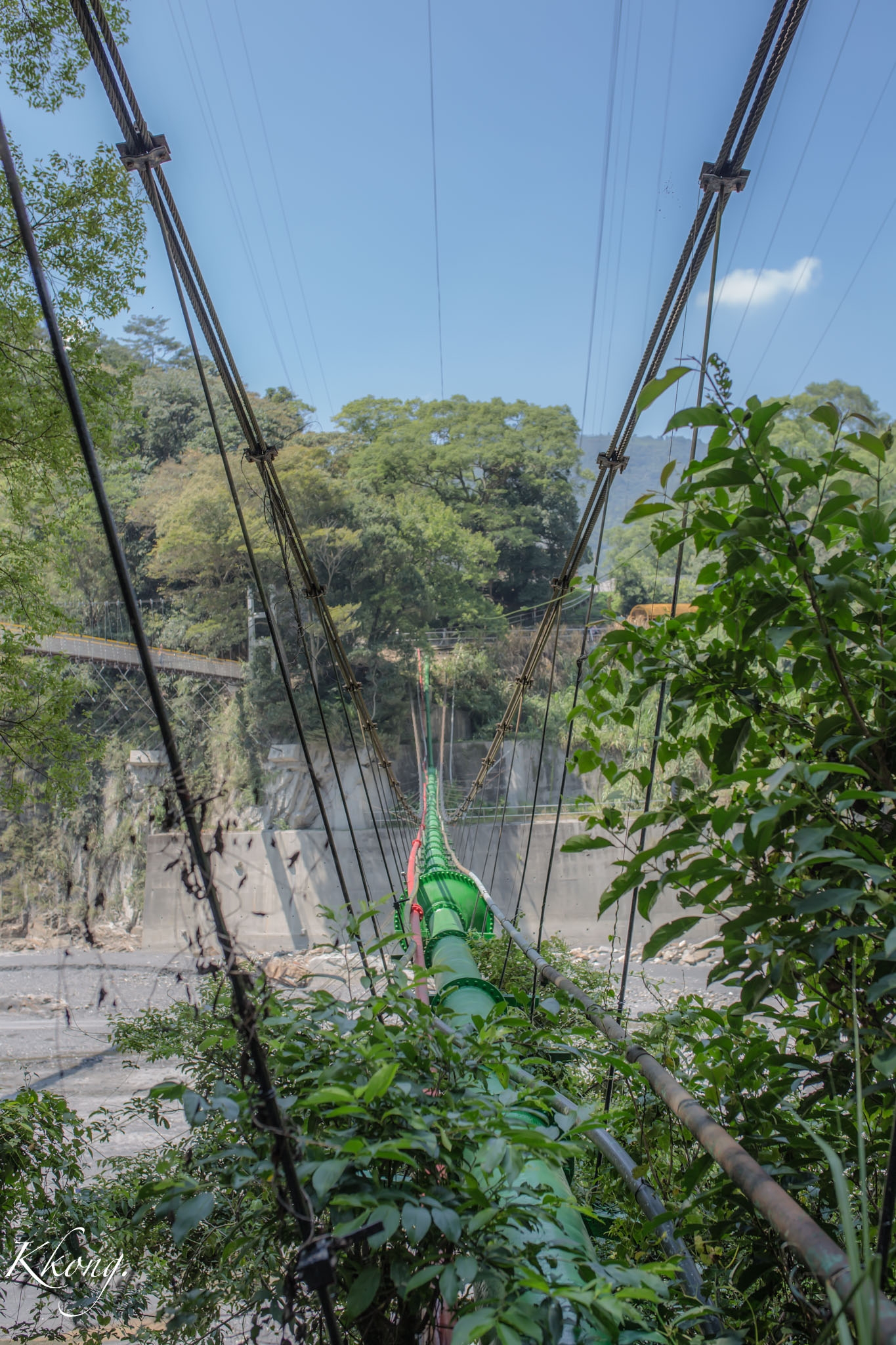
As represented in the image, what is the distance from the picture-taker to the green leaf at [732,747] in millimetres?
637

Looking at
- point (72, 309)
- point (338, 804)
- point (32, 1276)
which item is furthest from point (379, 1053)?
point (338, 804)

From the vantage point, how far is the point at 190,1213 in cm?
43

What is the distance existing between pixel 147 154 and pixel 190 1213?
1482 mm

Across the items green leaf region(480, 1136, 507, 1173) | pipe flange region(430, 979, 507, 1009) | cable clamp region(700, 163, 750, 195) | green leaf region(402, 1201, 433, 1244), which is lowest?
pipe flange region(430, 979, 507, 1009)

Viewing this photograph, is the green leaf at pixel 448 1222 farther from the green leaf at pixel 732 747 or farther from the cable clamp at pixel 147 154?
the cable clamp at pixel 147 154

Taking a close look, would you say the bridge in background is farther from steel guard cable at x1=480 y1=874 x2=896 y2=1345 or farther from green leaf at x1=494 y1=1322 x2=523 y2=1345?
green leaf at x1=494 y1=1322 x2=523 y2=1345

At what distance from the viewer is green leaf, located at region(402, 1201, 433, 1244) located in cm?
42

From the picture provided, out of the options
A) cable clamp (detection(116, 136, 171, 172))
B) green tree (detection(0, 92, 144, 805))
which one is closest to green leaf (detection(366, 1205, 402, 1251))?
cable clamp (detection(116, 136, 171, 172))

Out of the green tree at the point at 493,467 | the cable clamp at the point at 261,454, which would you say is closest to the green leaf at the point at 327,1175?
the cable clamp at the point at 261,454

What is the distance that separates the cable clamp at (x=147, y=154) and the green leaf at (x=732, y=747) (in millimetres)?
1319

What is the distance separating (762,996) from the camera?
553mm

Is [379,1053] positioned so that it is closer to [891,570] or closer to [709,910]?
[709,910]

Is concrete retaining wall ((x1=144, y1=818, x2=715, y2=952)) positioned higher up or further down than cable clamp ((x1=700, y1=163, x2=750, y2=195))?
further down

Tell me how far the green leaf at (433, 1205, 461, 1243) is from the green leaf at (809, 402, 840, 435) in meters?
0.52
